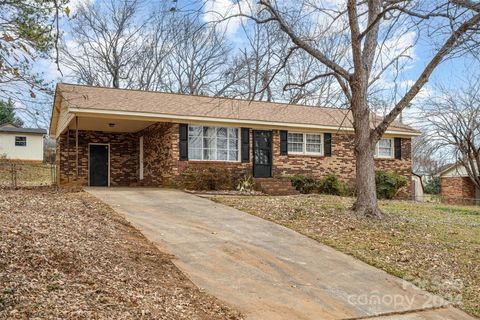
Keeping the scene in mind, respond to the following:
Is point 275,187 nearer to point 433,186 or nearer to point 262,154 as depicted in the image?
point 262,154

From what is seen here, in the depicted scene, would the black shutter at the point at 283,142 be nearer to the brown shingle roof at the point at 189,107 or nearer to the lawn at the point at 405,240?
the brown shingle roof at the point at 189,107

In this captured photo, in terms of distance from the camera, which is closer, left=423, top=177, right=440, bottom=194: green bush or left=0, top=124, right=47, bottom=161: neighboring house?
left=0, top=124, right=47, bottom=161: neighboring house

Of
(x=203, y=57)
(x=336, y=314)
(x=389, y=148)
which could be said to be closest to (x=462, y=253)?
(x=336, y=314)

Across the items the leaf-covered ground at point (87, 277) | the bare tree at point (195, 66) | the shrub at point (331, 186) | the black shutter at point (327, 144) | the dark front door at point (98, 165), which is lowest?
the leaf-covered ground at point (87, 277)

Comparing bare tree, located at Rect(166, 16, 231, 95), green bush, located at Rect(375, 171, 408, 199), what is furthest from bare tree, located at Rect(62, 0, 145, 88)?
green bush, located at Rect(375, 171, 408, 199)

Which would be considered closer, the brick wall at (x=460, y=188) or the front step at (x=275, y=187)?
the front step at (x=275, y=187)

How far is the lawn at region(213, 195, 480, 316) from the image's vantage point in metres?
6.50

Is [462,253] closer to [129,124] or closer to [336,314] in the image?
[336,314]

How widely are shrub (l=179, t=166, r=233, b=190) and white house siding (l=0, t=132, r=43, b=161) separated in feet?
65.7

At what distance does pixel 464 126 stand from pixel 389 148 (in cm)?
364

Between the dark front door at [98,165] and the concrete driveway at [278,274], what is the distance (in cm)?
1032

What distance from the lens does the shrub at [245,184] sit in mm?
15953

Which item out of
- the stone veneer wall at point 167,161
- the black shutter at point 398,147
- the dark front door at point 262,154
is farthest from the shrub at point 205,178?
the black shutter at point 398,147

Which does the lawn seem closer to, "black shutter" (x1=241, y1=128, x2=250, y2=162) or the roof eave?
the roof eave
